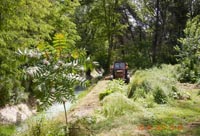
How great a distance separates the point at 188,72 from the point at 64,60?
437 inches

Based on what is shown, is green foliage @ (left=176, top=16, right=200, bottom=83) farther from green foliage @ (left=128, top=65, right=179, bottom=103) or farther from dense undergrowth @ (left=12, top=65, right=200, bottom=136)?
green foliage @ (left=128, top=65, right=179, bottom=103)

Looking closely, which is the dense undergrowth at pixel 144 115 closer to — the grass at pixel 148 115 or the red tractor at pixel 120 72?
the grass at pixel 148 115

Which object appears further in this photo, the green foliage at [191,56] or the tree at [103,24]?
the tree at [103,24]

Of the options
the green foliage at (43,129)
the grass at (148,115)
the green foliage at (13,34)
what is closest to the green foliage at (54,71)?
the green foliage at (43,129)

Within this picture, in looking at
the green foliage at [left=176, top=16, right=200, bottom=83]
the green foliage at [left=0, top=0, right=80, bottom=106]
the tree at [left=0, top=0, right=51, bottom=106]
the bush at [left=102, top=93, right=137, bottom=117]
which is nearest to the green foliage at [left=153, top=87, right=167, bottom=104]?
the bush at [left=102, top=93, right=137, bottom=117]

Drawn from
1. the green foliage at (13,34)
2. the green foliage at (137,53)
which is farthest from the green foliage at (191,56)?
the green foliage at (137,53)

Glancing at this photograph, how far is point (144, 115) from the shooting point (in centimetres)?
760

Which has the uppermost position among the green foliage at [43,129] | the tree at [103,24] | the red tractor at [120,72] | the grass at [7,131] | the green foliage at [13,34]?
the tree at [103,24]

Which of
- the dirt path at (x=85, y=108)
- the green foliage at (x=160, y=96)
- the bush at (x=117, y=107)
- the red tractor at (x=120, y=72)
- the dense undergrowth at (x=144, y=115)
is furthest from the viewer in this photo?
the red tractor at (x=120, y=72)

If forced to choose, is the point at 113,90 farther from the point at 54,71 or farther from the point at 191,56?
the point at 191,56

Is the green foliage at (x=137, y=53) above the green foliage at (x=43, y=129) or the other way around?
above

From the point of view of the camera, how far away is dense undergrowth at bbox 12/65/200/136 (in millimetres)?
6285

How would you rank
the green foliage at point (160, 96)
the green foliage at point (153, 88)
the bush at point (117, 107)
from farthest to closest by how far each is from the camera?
the green foliage at point (153, 88)
the green foliage at point (160, 96)
the bush at point (117, 107)

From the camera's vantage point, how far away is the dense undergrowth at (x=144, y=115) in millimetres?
6285
